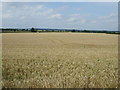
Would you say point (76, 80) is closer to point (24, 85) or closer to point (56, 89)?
point (56, 89)

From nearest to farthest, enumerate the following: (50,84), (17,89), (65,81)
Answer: (17,89)
(50,84)
(65,81)

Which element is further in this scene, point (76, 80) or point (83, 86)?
point (76, 80)

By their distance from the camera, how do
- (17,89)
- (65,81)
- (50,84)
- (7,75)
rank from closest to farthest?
(17,89) → (50,84) → (65,81) → (7,75)

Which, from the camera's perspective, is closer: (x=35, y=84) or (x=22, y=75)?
(x=35, y=84)

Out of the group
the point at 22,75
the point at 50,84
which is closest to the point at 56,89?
the point at 50,84

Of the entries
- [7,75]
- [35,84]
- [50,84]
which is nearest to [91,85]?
[50,84]

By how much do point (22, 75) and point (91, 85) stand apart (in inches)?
117

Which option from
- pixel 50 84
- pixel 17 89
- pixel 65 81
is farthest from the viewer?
pixel 65 81

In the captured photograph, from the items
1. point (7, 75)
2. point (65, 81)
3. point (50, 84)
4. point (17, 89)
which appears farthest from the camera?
point (7, 75)

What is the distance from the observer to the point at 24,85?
633cm

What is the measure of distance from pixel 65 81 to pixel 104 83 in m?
1.23

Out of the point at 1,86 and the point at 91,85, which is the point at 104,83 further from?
the point at 1,86

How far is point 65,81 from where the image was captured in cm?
688

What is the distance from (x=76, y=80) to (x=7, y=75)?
2.79 m
